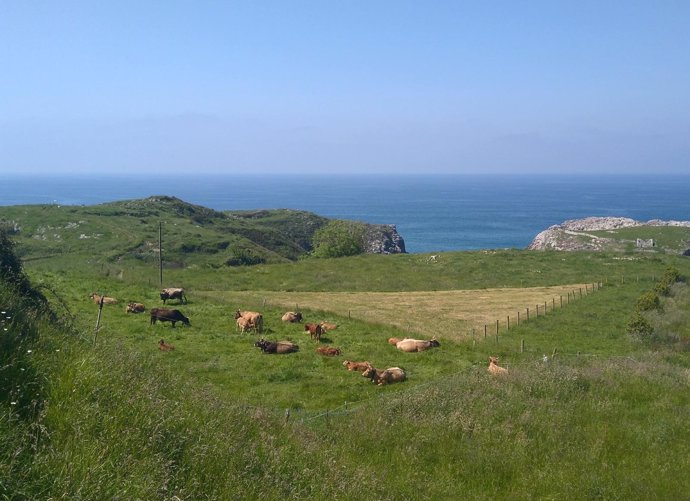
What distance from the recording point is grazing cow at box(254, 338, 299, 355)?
2255 cm

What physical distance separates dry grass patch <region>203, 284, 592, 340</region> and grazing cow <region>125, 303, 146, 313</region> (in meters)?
5.06

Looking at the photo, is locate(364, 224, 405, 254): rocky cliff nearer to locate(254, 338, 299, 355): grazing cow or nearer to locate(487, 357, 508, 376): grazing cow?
locate(254, 338, 299, 355): grazing cow

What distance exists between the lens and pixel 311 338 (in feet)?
82.9

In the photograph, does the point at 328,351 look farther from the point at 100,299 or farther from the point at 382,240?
the point at 382,240

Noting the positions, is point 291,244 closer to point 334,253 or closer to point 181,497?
point 334,253

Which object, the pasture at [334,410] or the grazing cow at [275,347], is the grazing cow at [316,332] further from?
the grazing cow at [275,347]

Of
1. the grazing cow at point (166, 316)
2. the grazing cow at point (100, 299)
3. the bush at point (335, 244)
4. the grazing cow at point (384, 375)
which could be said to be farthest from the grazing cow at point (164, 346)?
the bush at point (335, 244)

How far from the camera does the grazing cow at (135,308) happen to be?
28.3 meters

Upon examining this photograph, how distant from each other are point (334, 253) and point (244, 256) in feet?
40.3

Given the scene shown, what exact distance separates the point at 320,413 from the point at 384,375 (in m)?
4.12

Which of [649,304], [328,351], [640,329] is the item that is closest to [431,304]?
[649,304]

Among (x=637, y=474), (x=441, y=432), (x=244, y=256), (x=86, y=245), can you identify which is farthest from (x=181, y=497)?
(x=86, y=245)

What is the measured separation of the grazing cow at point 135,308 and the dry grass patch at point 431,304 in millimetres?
5058

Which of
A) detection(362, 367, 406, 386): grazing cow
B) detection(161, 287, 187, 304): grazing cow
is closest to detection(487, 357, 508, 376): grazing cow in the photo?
detection(362, 367, 406, 386): grazing cow
